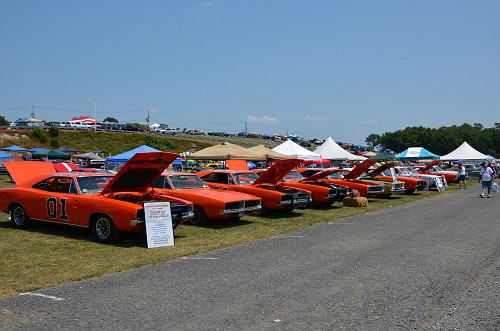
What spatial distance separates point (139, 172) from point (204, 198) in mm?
2074

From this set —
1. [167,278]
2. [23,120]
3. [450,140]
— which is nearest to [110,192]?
[167,278]

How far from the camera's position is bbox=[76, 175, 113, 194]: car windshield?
1024cm

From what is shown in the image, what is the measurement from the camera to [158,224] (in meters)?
9.28

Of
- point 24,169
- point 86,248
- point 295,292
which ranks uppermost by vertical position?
point 24,169

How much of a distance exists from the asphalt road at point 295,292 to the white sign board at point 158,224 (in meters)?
1.21

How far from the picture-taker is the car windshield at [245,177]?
14728 mm

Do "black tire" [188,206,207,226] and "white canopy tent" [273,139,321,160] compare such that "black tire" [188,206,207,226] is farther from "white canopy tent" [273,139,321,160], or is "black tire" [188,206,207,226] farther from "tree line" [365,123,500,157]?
"tree line" [365,123,500,157]

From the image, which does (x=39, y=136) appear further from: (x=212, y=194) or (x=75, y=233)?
(x=75, y=233)

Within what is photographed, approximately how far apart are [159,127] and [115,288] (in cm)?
8733

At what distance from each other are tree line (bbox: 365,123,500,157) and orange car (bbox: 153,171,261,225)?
95611 mm

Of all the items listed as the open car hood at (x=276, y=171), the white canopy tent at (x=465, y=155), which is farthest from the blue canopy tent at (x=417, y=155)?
the open car hood at (x=276, y=171)

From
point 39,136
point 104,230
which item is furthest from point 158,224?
point 39,136

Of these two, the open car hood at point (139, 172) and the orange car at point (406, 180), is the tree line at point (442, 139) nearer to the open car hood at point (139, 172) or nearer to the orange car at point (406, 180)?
the orange car at point (406, 180)

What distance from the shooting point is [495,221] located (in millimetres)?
12336
